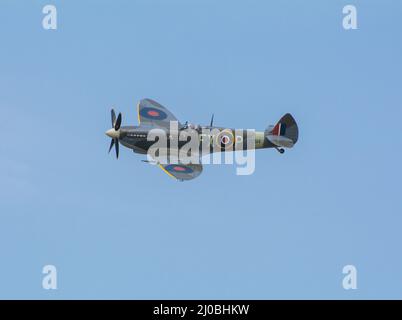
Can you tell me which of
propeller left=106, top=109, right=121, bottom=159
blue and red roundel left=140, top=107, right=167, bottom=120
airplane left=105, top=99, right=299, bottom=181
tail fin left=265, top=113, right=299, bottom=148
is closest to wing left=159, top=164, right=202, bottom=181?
airplane left=105, top=99, right=299, bottom=181

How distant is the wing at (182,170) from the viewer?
52.4m

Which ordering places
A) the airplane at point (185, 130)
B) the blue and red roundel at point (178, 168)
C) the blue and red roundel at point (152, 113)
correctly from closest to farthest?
1. the blue and red roundel at point (178, 168)
2. the airplane at point (185, 130)
3. the blue and red roundel at point (152, 113)

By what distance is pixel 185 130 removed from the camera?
181 ft

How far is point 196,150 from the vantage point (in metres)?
55.3

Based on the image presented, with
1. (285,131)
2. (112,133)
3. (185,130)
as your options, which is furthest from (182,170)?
(285,131)

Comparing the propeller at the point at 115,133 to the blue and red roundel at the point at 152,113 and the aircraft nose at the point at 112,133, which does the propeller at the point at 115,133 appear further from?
the blue and red roundel at the point at 152,113

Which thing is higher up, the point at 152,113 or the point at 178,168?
the point at 152,113

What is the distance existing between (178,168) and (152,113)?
247 inches

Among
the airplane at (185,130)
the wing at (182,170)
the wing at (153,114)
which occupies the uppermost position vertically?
the wing at (153,114)

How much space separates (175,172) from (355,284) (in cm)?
1261

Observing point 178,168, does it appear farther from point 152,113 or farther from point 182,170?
point 152,113

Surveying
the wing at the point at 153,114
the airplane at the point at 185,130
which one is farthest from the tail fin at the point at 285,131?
the wing at the point at 153,114

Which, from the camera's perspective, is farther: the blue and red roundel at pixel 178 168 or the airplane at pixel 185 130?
the airplane at pixel 185 130
